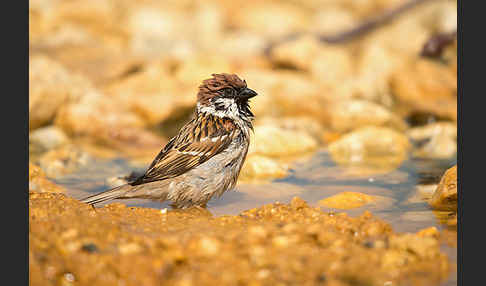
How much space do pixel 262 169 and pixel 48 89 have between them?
4.39 meters

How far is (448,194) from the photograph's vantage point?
216 inches

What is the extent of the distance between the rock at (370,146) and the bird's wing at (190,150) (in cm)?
256

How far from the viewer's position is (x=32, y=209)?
181 inches

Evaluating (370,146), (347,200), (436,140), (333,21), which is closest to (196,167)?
(347,200)

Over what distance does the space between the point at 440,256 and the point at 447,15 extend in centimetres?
971

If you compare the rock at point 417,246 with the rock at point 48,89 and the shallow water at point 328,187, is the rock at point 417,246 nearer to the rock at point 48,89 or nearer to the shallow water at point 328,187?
the shallow water at point 328,187

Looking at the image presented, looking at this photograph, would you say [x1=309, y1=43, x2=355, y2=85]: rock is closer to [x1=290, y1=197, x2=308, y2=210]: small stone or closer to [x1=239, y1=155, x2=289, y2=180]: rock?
[x1=239, y1=155, x2=289, y2=180]: rock

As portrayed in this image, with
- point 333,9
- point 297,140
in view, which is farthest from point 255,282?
point 333,9

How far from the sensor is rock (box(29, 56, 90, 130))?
9562 millimetres

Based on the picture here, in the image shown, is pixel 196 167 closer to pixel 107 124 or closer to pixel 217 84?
pixel 217 84

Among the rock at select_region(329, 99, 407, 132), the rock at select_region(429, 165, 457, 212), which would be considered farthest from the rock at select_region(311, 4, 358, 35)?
the rock at select_region(429, 165, 457, 212)

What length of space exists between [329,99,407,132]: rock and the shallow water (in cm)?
172

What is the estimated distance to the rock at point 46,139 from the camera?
8.88m

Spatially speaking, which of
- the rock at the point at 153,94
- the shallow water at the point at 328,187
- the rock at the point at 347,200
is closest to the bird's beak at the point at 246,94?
the shallow water at the point at 328,187
